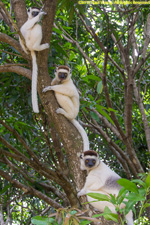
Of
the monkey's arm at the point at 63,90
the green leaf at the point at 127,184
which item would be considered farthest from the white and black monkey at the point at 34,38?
the green leaf at the point at 127,184

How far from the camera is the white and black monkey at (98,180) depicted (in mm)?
3242

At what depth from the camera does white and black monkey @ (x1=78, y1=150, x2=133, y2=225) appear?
3242 millimetres

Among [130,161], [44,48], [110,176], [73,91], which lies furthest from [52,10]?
[130,161]

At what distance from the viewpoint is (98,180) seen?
3.40 meters

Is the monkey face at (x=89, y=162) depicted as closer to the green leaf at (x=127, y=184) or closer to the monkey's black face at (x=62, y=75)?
the monkey's black face at (x=62, y=75)

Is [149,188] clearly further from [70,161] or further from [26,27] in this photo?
[26,27]

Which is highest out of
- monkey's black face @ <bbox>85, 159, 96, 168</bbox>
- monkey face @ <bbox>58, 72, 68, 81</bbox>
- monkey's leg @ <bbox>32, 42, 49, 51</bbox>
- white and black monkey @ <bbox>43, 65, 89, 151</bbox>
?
monkey's leg @ <bbox>32, 42, 49, 51</bbox>

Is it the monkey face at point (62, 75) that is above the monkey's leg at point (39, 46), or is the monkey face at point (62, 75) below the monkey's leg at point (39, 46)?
below

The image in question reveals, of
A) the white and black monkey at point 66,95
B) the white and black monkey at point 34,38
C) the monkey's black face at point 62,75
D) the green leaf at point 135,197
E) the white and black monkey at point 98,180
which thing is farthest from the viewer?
the monkey's black face at point 62,75

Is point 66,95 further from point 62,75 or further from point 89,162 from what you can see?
point 89,162

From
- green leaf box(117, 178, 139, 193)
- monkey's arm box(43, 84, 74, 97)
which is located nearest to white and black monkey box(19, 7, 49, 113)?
monkey's arm box(43, 84, 74, 97)

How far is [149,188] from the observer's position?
1220mm

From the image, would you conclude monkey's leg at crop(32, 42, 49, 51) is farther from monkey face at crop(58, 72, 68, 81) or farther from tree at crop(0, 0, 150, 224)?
monkey face at crop(58, 72, 68, 81)

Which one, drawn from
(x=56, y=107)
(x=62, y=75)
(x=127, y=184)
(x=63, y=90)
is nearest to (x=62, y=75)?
(x=62, y=75)
